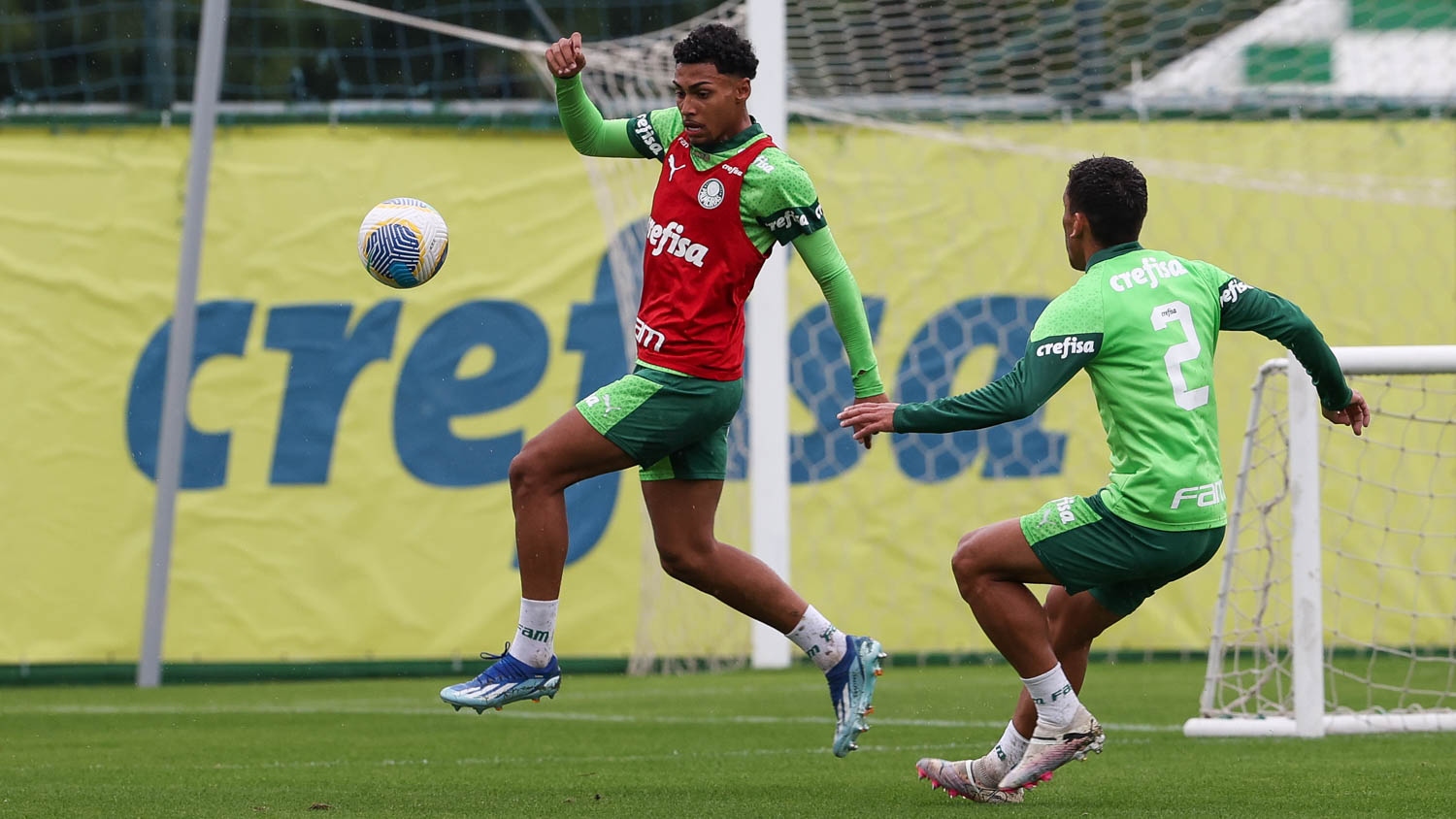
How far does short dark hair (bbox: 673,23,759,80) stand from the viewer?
18.1 feet

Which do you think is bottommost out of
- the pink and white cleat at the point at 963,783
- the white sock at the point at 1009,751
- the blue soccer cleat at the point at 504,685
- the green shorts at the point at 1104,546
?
the pink and white cleat at the point at 963,783

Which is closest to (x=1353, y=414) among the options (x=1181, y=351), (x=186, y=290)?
(x=1181, y=351)

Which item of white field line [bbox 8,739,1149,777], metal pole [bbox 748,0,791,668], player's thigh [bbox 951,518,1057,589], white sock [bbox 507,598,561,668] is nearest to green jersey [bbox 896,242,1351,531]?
player's thigh [bbox 951,518,1057,589]

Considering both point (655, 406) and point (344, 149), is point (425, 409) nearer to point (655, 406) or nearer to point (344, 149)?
point (344, 149)

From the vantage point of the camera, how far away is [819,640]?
5895mm

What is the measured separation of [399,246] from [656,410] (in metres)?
1.08

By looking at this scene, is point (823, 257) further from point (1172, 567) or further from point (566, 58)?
point (1172, 567)

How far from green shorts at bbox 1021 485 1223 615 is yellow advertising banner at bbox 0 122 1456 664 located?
5.45 m

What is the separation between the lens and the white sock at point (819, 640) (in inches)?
232

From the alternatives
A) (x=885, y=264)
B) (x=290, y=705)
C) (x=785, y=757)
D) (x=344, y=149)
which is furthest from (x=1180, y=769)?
(x=344, y=149)

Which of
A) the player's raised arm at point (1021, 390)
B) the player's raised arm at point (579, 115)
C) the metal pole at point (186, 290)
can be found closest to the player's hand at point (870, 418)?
the player's raised arm at point (1021, 390)

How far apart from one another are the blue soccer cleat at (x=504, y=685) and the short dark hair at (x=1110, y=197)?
7.13ft

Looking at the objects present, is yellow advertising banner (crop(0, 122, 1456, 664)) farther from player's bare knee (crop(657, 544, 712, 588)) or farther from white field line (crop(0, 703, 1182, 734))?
player's bare knee (crop(657, 544, 712, 588))

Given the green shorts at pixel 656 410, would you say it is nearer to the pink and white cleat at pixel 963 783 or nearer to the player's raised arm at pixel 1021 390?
the player's raised arm at pixel 1021 390
